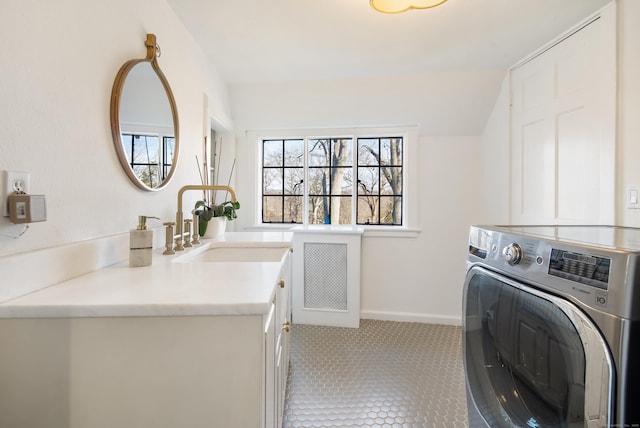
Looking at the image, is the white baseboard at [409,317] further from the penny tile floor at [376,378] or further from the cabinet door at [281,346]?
the cabinet door at [281,346]

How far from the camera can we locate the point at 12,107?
0.70 meters

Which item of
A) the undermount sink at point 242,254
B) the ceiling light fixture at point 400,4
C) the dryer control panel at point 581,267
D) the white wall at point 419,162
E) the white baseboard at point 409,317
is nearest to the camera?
the dryer control panel at point 581,267

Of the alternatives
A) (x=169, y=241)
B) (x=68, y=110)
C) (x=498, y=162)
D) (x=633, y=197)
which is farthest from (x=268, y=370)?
(x=498, y=162)

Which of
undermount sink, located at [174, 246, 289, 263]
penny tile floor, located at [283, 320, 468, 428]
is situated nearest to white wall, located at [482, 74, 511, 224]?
penny tile floor, located at [283, 320, 468, 428]

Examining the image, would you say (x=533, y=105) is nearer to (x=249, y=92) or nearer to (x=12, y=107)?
(x=249, y=92)

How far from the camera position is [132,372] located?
642 millimetres

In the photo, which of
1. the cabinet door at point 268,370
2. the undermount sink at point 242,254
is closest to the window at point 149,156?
the undermount sink at point 242,254

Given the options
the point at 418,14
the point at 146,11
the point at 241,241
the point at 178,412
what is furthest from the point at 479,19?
the point at 178,412

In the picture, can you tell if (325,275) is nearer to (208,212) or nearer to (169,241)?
(208,212)

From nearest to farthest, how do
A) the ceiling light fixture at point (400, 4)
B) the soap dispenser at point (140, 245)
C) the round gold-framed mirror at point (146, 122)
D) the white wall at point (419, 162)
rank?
1. the soap dispenser at point (140, 245)
2. the round gold-framed mirror at point (146, 122)
3. the ceiling light fixture at point (400, 4)
4. the white wall at point (419, 162)

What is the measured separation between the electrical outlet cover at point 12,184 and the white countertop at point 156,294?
24 cm

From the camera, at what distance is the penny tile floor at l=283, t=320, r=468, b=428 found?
1422mm

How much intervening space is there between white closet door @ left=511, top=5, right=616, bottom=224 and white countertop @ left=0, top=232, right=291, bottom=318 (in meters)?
1.88

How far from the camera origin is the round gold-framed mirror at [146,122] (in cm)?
110
